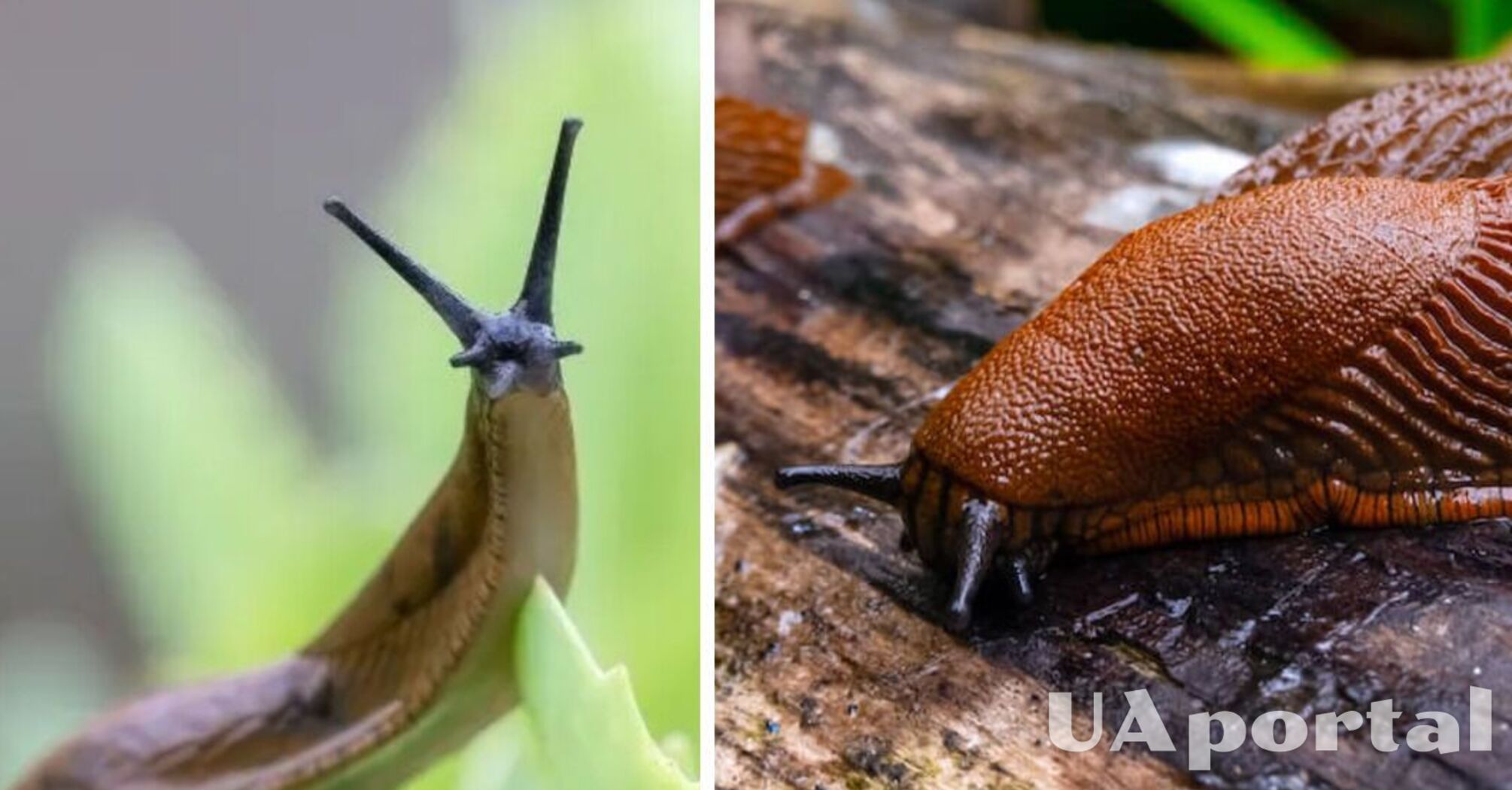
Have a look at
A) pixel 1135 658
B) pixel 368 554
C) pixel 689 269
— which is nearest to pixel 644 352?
pixel 689 269

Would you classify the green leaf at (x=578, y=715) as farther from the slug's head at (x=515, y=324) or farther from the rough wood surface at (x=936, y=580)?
the slug's head at (x=515, y=324)

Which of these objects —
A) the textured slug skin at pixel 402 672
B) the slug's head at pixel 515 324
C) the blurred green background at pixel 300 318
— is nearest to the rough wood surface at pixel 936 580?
the blurred green background at pixel 300 318

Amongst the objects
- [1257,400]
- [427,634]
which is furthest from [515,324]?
[1257,400]

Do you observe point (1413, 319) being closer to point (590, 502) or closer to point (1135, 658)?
point (1135, 658)

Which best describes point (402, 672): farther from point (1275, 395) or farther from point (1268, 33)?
point (1268, 33)

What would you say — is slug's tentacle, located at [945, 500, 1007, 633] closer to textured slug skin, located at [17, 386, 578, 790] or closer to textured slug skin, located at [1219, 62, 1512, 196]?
textured slug skin, located at [17, 386, 578, 790]
